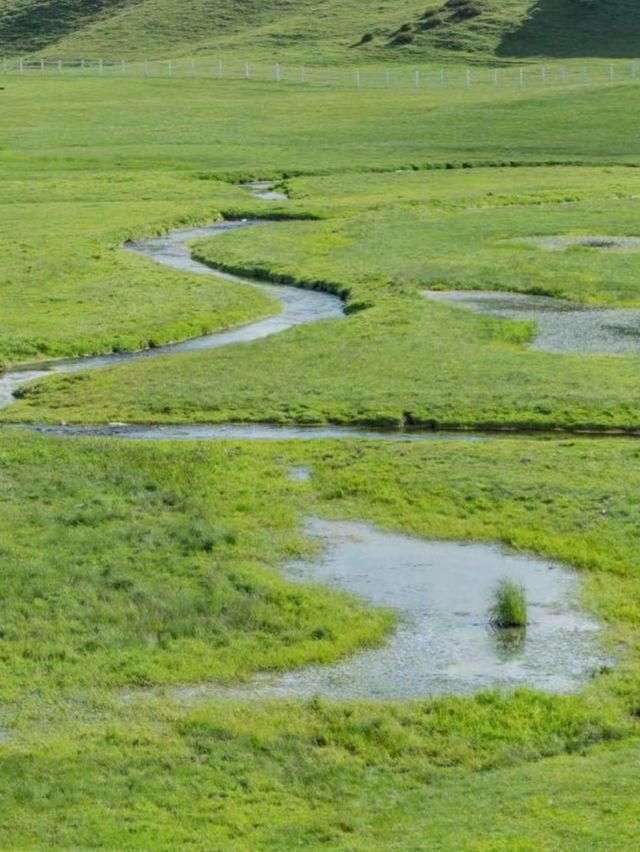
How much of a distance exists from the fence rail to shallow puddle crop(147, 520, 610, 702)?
97.9 m

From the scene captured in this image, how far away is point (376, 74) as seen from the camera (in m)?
133

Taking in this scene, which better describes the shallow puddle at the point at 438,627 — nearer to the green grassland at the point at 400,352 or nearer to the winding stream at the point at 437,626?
the winding stream at the point at 437,626

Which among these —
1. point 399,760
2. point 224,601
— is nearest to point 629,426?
point 224,601

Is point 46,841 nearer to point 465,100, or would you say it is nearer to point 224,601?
point 224,601

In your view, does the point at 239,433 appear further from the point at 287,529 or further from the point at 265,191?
the point at 265,191

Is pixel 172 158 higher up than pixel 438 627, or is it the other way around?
Result: pixel 172 158

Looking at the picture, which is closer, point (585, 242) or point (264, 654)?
point (264, 654)

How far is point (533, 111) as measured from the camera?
335ft

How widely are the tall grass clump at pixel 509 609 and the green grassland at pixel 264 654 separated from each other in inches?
43.6

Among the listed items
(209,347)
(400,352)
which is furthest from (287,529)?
(209,347)

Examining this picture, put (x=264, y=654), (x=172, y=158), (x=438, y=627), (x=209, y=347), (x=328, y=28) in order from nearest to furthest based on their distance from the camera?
1. (x=264, y=654)
2. (x=438, y=627)
3. (x=209, y=347)
4. (x=172, y=158)
5. (x=328, y=28)

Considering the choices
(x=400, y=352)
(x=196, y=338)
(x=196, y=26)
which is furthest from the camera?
(x=196, y=26)

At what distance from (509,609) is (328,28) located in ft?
481

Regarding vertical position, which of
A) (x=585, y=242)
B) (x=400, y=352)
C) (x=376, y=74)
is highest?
(x=376, y=74)
